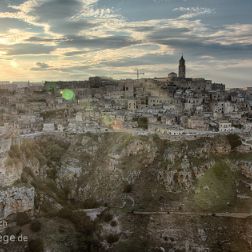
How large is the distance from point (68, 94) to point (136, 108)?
17356mm

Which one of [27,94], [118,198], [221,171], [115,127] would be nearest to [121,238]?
[118,198]

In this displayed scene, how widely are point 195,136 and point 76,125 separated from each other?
44.0 feet

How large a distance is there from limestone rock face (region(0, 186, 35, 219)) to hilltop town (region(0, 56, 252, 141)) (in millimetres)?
9651

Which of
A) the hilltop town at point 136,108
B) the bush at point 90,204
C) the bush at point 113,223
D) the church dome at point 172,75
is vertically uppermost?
the church dome at point 172,75

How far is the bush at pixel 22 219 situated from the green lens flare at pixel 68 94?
121ft

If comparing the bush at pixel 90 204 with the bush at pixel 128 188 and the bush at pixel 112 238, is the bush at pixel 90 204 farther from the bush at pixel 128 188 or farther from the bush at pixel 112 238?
the bush at pixel 112 238

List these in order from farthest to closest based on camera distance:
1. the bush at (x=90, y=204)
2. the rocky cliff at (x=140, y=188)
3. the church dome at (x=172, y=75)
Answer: the church dome at (x=172, y=75)
the bush at (x=90, y=204)
the rocky cliff at (x=140, y=188)

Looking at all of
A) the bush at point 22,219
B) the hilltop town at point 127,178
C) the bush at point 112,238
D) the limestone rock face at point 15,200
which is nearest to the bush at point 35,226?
the hilltop town at point 127,178

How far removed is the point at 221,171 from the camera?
1809 inches

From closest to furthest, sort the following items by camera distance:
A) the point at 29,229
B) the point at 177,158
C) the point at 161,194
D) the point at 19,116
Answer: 1. the point at 29,229
2. the point at 161,194
3. the point at 177,158
4. the point at 19,116

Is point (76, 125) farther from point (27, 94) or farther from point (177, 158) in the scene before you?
point (27, 94)

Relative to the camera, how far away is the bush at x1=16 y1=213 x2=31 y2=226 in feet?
126

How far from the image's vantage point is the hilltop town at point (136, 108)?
54.2 meters

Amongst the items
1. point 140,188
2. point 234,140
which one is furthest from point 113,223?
point 234,140
